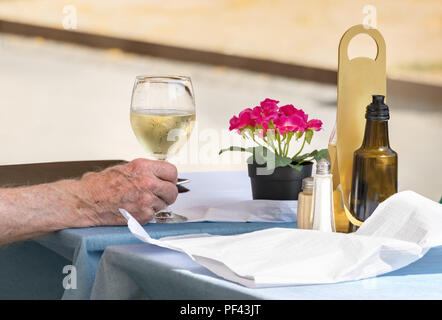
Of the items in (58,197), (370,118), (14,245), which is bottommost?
(14,245)

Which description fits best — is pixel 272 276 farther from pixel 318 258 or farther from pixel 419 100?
pixel 419 100

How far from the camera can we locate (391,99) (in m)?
4.57

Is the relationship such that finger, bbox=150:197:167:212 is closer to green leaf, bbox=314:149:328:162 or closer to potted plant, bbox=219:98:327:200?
potted plant, bbox=219:98:327:200

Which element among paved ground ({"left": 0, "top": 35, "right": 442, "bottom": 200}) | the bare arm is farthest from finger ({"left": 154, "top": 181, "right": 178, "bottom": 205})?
paved ground ({"left": 0, "top": 35, "right": 442, "bottom": 200})

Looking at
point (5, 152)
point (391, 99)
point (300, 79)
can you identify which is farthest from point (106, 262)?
point (391, 99)

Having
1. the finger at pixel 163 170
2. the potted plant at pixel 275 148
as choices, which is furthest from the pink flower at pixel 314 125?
the finger at pixel 163 170

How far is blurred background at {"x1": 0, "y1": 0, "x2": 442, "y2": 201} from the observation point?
3762 millimetres

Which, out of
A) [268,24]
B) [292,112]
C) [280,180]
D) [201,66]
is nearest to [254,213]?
[280,180]

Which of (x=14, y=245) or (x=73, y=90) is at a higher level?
(x=73, y=90)

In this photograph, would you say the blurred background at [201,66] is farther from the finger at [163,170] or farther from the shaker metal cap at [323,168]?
the shaker metal cap at [323,168]

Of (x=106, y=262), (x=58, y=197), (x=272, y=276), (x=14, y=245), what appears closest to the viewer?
(x=272, y=276)

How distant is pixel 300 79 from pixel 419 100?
84 centimetres

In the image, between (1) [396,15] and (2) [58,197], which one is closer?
(2) [58,197]

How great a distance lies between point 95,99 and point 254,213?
2.89 m
